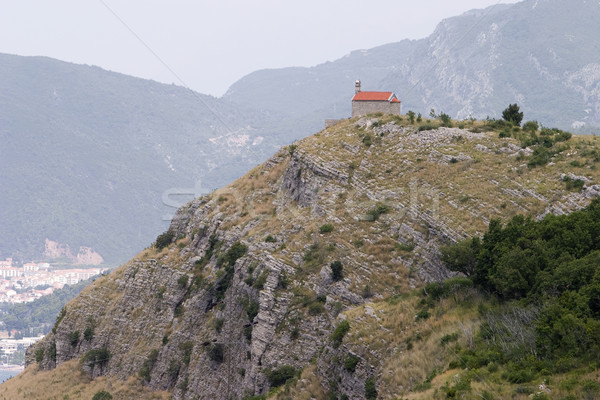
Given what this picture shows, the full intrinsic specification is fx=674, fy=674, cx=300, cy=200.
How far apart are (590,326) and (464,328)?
303 inches

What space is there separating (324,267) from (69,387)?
106ft

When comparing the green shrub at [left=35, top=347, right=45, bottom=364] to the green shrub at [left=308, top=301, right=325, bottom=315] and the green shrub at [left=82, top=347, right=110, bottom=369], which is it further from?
the green shrub at [left=308, top=301, right=325, bottom=315]

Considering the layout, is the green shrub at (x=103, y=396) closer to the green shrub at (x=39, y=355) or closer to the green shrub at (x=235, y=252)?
the green shrub at (x=235, y=252)

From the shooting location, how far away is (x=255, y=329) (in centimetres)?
5394

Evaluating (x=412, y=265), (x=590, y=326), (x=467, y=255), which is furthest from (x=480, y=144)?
(x=590, y=326)

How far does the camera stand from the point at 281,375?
49.8m

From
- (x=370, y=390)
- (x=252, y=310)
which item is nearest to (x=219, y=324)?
(x=252, y=310)

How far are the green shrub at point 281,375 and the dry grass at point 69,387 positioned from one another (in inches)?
588

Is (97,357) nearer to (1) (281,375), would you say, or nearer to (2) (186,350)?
(2) (186,350)

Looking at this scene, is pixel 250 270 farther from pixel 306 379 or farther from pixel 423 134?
pixel 423 134

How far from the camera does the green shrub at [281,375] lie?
163ft

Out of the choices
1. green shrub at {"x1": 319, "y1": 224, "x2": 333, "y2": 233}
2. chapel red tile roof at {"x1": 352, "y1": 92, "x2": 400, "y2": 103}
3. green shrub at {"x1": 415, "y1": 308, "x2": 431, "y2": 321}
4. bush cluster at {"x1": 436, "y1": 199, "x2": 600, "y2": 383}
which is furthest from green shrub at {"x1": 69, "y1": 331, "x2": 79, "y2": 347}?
green shrub at {"x1": 415, "y1": 308, "x2": 431, "y2": 321}

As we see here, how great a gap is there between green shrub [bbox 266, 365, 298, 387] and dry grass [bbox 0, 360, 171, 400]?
1494 centimetres

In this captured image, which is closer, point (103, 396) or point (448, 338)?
point (448, 338)
